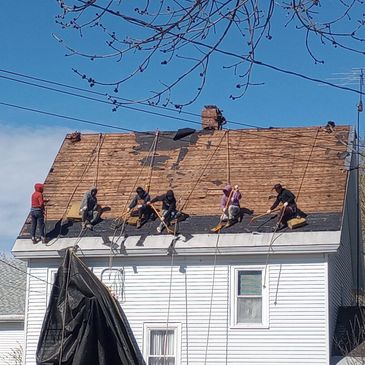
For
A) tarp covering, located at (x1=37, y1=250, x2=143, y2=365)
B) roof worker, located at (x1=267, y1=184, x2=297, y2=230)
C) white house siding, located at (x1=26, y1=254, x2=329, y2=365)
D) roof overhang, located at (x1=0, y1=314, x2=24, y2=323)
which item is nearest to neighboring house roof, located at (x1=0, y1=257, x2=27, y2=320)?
roof overhang, located at (x1=0, y1=314, x2=24, y2=323)

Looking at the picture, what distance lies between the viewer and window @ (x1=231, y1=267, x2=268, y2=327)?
845 inches

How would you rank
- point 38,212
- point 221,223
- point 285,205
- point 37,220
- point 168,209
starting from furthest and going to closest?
1. point 37,220
2. point 38,212
3. point 168,209
4. point 221,223
5. point 285,205

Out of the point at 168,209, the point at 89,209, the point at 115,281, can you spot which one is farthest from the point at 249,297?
the point at 89,209

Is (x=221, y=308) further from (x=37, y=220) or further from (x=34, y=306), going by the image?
(x=37, y=220)

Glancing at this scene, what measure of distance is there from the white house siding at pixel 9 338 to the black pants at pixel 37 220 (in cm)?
559

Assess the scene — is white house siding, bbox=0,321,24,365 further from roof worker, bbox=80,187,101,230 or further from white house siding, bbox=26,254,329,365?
roof worker, bbox=80,187,101,230

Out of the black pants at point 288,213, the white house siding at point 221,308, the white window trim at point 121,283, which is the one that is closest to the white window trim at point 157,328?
the white house siding at point 221,308

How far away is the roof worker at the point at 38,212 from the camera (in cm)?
2250

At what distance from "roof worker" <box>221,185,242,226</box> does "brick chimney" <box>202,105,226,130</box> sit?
436cm

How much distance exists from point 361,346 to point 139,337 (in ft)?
16.4

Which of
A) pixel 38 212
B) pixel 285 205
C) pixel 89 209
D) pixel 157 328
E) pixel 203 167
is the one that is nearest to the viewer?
pixel 285 205

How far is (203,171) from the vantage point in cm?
2419

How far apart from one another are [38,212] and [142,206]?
2.43 m

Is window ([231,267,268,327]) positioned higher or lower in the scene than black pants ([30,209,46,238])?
lower
